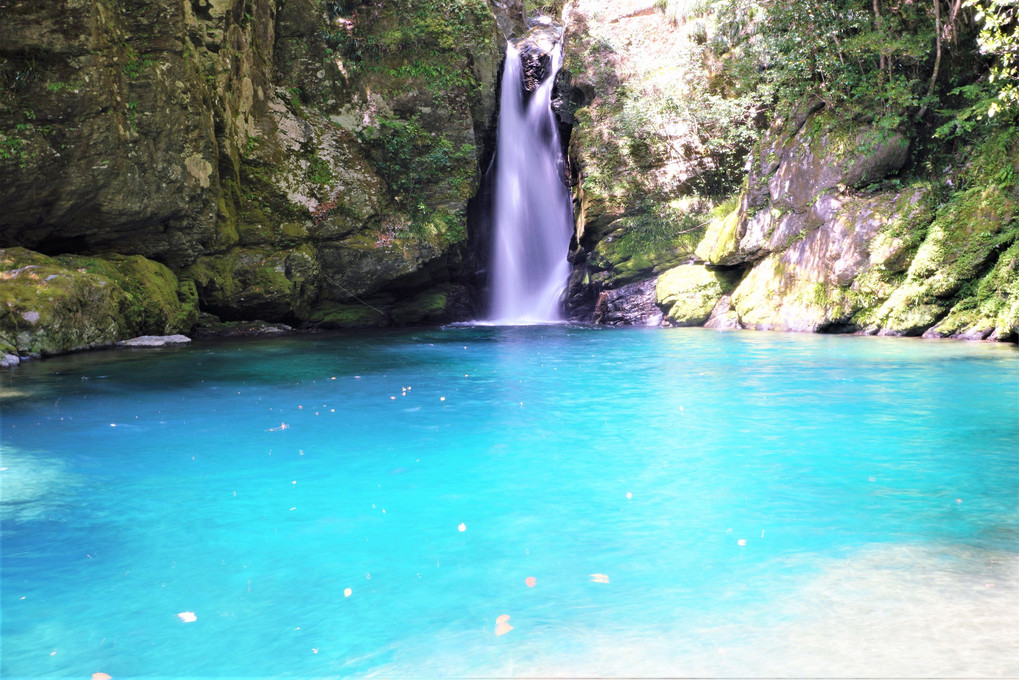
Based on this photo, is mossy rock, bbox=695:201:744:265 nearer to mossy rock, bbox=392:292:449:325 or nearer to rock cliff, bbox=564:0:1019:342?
rock cliff, bbox=564:0:1019:342

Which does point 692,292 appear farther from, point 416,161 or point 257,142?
point 257,142

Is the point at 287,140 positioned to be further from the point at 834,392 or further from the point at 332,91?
the point at 834,392

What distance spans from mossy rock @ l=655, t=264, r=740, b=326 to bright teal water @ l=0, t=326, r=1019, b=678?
9.35m

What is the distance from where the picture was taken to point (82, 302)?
1358 centimetres

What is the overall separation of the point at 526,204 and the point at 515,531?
18.9 metres

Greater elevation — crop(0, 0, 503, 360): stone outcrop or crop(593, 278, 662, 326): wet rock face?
crop(0, 0, 503, 360): stone outcrop

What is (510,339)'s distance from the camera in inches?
624

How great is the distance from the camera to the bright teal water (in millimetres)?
2984

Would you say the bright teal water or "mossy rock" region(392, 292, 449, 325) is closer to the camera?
the bright teal water

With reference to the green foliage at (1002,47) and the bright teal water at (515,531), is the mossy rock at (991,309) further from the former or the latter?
the bright teal water at (515,531)

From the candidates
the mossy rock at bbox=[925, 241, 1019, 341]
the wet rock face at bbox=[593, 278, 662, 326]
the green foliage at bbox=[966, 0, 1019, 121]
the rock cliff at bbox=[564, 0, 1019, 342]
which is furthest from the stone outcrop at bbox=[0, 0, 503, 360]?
the green foliage at bbox=[966, 0, 1019, 121]

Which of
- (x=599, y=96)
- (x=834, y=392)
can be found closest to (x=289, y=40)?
(x=599, y=96)

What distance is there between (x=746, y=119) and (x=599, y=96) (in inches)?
172

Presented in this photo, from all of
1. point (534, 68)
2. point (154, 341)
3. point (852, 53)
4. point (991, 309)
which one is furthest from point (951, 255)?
point (154, 341)
